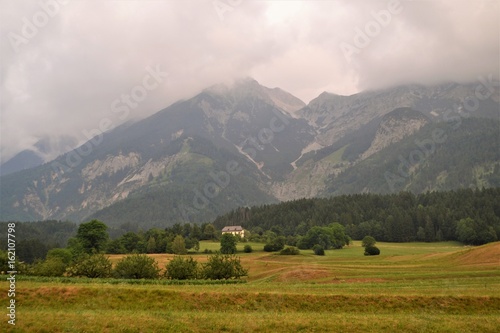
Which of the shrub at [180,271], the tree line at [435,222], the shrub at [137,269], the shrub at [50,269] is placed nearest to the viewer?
the shrub at [137,269]

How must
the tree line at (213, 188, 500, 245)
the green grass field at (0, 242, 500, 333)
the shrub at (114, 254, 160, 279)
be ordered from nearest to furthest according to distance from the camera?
1. the green grass field at (0, 242, 500, 333)
2. the shrub at (114, 254, 160, 279)
3. the tree line at (213, 188, 500, 245)

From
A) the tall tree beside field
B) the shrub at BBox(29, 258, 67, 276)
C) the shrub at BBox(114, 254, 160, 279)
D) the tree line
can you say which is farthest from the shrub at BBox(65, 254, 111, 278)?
the tree line

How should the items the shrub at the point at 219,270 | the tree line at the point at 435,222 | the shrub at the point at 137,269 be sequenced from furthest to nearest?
the tree line at the point at 435,222 → the shrub at the point at 219,270 → the shrub at the point at 137,269

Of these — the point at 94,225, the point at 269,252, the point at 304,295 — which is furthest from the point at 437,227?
the point at 304,295

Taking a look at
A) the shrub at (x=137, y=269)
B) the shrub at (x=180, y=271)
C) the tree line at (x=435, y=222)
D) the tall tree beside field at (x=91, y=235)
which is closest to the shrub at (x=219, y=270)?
the shrub at (x=180, y=271)

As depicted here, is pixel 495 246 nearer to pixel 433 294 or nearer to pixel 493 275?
pixel 493 275

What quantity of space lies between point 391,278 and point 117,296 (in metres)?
38.7

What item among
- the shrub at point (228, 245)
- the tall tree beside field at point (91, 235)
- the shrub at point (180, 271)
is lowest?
the shrub at point (228, 245)

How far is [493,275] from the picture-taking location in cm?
5522

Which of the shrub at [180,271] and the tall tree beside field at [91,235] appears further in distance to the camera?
the tall tree beside field at [91,235]

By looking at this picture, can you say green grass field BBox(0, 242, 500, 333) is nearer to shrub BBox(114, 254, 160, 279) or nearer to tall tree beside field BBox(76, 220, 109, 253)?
shrub BBox(114, 254, 160, 279)

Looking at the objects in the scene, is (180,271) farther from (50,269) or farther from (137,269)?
(50,269)

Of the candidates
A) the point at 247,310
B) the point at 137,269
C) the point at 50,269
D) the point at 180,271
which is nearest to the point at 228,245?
the point at 180,271

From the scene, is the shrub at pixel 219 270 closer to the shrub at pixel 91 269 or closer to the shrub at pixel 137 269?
the shrub at pixel 137 269
